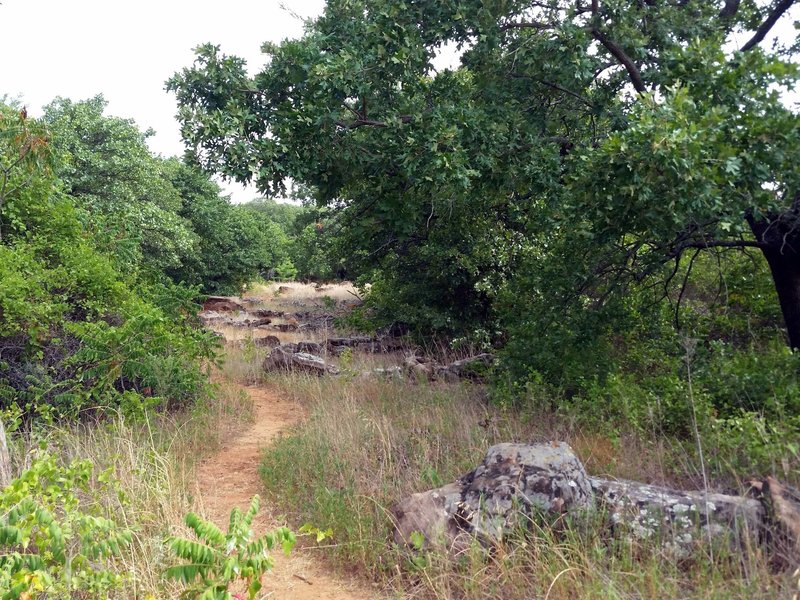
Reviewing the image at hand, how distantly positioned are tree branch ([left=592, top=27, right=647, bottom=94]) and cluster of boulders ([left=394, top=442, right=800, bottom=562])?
4.47 meters

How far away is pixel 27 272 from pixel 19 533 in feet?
17.2

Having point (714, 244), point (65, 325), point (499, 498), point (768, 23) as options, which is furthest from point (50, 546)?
point (768, 23)

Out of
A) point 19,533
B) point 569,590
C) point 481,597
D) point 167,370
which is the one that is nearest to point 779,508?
point 569,590

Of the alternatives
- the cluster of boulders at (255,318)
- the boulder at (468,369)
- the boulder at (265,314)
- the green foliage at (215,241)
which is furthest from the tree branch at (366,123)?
the green foliage at (215,241)

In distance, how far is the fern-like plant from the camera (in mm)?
2584

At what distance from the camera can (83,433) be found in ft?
19.7

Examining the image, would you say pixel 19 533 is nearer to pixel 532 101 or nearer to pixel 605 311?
pixel 605 311

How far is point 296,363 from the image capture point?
10.6 metres

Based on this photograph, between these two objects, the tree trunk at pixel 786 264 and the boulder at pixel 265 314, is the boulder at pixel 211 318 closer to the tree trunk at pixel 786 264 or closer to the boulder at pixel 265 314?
the boulder at pixel 265 314

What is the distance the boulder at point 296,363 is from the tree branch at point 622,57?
6.22 metres

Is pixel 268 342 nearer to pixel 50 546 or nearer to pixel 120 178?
pixel 120 178

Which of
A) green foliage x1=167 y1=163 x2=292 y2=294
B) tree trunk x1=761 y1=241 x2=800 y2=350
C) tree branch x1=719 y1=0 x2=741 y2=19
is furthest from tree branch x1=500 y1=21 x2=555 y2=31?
green foliage x1=167 y1=163 x2=292 y2=294

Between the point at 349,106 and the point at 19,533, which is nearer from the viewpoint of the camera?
the point at 19,533

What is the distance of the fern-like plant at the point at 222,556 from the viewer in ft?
8.48
